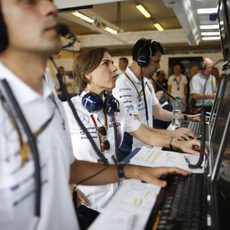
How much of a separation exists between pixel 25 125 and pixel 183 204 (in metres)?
0.51

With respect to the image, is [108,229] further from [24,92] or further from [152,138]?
[152,138]

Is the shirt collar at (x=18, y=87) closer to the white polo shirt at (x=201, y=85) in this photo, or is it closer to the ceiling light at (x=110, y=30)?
the white polo shirt at (x=201, y=85)

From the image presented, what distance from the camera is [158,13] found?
7.62 m

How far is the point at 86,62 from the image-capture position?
1.68 meters

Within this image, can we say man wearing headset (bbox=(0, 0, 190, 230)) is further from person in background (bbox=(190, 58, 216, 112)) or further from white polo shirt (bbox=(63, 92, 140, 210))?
person in background (bbox=(190, 58, 216, 112))

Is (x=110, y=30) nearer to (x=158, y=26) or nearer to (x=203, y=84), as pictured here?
(x=158, y=26)

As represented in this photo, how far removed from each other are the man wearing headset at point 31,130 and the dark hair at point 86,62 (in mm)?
812

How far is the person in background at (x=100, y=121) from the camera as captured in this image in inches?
58.4

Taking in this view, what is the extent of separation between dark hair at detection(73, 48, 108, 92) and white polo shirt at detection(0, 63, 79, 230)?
0.81 meters

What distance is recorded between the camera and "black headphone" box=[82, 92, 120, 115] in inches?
59.3

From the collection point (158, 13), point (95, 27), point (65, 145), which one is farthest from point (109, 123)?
point (158, 13)

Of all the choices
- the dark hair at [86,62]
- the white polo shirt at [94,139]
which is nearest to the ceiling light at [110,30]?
the dark hair at [86,62]

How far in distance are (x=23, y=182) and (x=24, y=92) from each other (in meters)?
0.23

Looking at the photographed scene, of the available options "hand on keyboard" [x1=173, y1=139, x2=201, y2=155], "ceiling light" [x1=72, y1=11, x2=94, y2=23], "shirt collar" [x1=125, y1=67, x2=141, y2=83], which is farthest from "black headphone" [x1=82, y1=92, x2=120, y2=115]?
"ceiling light" [x1=72, y1=11, x2=94, y2=23]
